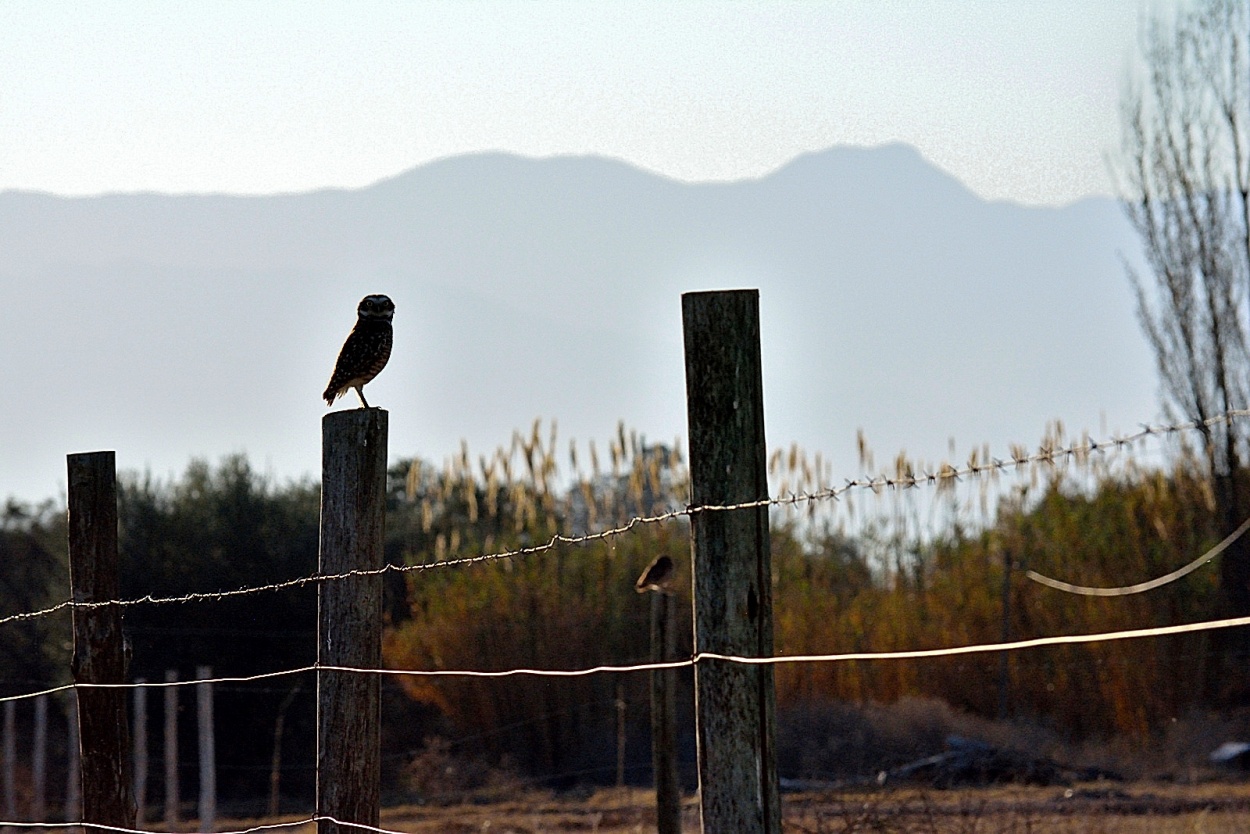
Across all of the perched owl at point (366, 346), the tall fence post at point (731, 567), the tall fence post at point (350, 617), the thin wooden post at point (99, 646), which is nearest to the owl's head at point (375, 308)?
the perched owl at point (366, 346)

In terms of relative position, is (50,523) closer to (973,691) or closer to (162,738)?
(162,738)

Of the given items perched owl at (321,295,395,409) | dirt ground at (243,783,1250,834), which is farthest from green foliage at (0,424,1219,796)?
perched owl at (321,295,395,409)

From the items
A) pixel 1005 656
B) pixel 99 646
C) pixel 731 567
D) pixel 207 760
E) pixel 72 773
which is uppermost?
pixel 731 567

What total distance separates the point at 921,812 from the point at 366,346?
439 cm

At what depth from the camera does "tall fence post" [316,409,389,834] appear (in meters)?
3.95

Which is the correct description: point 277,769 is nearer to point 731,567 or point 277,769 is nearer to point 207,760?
point 207,760

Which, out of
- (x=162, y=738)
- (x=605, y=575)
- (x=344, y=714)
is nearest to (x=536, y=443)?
(x=605, y=575)

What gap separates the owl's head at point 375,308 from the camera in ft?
20.3

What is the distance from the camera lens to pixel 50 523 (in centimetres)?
2067

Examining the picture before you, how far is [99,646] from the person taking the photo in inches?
199

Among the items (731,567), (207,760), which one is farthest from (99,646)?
(207,760)

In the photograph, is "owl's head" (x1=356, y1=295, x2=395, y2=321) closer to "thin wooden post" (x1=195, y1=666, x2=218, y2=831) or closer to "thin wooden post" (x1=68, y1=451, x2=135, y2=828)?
"thin wooden post" (x1=68, y1=451, x2=135, y2=828)

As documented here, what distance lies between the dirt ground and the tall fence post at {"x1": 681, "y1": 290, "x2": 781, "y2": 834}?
490 cm

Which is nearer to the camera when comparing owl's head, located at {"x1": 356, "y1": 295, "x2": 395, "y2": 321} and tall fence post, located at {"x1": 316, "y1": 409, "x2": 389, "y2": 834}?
tall fence post, located at {"x1": 316, "y1": 409, "x2": 389, "y2": 834}
